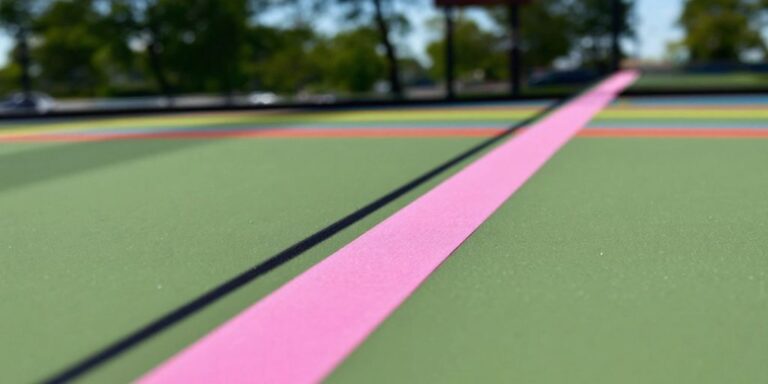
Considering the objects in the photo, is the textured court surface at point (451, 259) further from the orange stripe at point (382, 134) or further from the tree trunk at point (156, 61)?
the tree trunk at point (156, 61)

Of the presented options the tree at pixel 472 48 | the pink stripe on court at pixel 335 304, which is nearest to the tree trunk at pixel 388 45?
the pink stripe on court at pixel 335 304

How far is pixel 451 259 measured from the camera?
417 centimetres

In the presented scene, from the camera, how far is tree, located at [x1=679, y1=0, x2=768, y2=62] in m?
61.7

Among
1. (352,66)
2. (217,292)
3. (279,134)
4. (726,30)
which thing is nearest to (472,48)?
(352,66)

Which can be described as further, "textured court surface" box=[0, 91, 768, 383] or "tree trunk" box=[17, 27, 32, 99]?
"tree trunk" box=[17, 27, 32, 99]

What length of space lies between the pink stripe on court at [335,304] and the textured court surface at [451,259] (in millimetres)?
117

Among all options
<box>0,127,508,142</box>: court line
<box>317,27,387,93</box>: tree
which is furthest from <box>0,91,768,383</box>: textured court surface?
<box>317,27,387,93</box>: tree

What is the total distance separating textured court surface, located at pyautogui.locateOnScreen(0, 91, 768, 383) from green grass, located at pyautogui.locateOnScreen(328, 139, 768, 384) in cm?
1

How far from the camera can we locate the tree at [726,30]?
202 feet

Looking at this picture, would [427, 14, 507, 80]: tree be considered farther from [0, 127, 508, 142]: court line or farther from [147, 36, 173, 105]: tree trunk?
[0, 127, 508, 142]: court line

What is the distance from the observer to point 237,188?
6.94 metres

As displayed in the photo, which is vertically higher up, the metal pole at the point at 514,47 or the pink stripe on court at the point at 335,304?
the metal pole at the point at 514,47

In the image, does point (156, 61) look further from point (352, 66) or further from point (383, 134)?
point (383, 134)

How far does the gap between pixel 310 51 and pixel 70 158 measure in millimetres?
40757
